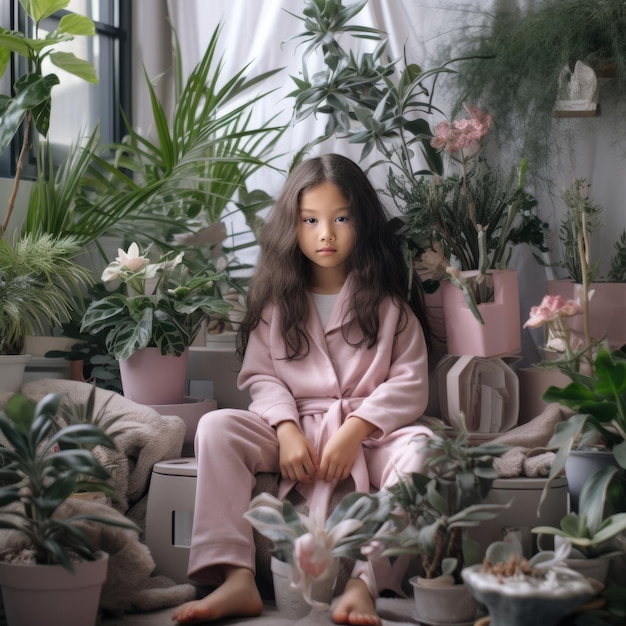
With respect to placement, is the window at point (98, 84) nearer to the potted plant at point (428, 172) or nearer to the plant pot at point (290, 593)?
the potted plant at point (428, 172)

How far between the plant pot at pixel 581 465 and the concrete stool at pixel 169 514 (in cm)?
85

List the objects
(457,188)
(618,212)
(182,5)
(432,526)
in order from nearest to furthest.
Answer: (432,526), (457,188), (618,212), (182,5)

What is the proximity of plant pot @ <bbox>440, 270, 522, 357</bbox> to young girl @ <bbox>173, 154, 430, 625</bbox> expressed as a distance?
0.30 feet

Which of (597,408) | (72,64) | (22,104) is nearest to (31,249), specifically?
(22,104)

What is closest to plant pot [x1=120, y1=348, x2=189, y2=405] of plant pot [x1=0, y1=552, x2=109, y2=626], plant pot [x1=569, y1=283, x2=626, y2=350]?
plant pot [x1=0, y1=552, x2=109, y2=626]

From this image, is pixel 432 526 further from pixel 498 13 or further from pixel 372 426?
pixel 498 13

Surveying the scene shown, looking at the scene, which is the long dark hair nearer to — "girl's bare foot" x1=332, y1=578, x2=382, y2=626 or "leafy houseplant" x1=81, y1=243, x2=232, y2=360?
"leafy houseplant" x1=81, y1=243, x2=232, y2=360

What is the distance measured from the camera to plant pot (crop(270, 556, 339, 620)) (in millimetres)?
1667

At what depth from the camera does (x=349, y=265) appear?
7.45ft

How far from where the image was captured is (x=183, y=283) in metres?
2.37

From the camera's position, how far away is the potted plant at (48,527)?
1.49 m

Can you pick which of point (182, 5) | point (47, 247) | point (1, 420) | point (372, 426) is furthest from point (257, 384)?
point (182, 5)

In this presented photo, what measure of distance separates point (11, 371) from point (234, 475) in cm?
68

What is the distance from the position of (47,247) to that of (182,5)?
1341mm
